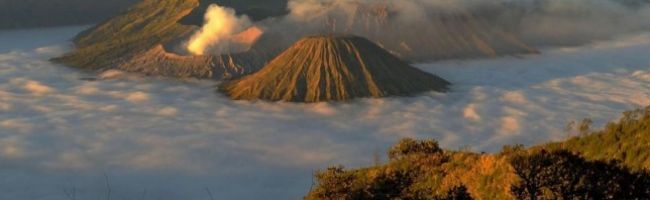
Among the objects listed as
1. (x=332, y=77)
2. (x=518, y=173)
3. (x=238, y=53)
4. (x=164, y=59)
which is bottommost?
(x=518, y=173)

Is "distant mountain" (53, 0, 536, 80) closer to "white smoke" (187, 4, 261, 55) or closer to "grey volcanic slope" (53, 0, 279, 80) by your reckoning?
"grey volcanic slope" (53, 0, 279, 80)

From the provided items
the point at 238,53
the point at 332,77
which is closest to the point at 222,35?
the point at 238,53

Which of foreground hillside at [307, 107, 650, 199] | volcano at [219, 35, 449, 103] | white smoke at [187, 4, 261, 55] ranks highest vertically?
white smoke at [187, 4, 261, 55]

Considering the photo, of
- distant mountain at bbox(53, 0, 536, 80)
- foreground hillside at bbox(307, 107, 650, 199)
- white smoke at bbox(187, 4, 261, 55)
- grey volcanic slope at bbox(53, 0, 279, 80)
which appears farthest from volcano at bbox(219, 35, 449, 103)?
foreground hillside at bbox(307, 107, 650, 199)

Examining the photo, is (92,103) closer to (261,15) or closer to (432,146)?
(261,15)

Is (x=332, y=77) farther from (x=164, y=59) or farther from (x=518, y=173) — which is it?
(x=518, y=173)

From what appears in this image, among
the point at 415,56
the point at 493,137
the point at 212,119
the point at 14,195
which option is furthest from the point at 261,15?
the point at 14,195
